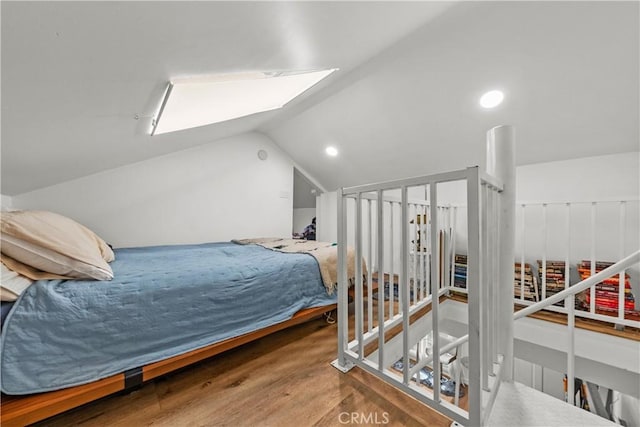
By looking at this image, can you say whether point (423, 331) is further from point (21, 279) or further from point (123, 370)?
point (21, 279)

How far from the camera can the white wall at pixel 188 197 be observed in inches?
89.3

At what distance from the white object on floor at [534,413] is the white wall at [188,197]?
299cm

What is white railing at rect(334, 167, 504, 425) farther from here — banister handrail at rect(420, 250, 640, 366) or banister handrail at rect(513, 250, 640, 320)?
banister handrail at rect(513, 250, 640, 320)

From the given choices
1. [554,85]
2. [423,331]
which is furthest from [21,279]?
[554,85]

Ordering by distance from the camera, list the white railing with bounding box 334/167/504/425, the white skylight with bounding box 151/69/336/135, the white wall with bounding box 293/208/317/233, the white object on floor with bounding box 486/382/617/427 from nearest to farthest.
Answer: the white railing with bounding box 334/167/504/425, the white object on floor with bounding box 486/382/617/427, the white skylight with bounding box 151/69/336/135, the white wall with bounding box 293/208/317/233

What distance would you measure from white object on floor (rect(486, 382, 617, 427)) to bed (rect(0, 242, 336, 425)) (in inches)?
45.8

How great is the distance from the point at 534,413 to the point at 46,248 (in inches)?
86.5

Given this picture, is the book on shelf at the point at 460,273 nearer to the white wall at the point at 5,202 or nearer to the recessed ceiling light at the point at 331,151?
the recessed ceiling light at the point at 331,151

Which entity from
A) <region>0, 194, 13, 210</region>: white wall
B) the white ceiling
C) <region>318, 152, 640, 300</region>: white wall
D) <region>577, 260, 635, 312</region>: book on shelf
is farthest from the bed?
<region>318, 152, 640, 300</region>: white wall

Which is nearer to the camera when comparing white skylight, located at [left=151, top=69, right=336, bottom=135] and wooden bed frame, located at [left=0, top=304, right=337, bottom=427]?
wooden bed frame, located at [left=0, top=304, right=337, bottom=427]

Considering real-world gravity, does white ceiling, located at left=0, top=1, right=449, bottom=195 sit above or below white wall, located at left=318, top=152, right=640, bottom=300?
above

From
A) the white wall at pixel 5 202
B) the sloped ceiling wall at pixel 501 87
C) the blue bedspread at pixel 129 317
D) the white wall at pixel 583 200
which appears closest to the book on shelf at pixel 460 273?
the white wall at pixel 583 200

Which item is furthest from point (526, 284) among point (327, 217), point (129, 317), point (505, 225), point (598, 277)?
point (129, 317)

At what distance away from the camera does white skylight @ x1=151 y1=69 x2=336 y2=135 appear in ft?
5.34
